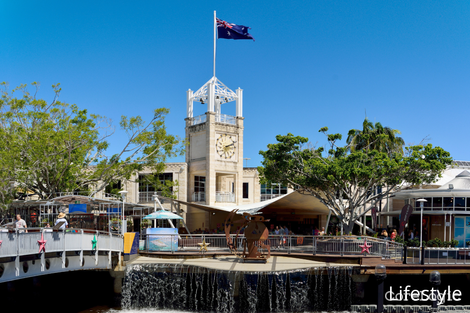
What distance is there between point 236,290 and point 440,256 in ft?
34.2

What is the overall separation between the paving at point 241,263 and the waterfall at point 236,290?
294mm

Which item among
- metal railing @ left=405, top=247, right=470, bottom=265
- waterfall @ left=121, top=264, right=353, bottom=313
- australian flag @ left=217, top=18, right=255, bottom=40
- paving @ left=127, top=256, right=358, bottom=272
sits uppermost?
australian flag @ left=217, top=18, right=255, bottom=40

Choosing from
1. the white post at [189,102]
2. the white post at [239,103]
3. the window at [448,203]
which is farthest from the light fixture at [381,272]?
the white post at [189,102]

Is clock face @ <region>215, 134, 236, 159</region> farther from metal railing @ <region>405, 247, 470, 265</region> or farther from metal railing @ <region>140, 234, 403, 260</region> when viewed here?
metal railing @ <region>405, 247, 470, 265</region>

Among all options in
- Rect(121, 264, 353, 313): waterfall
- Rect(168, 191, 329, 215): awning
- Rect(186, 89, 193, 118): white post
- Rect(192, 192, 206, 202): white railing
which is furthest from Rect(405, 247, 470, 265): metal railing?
Rect(186, 89, 193, 118): white post

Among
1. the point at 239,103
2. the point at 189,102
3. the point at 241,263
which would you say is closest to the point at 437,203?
the point at 241,263

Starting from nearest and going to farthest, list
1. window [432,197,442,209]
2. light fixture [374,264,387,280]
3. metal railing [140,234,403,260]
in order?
light fixture [374,264,387,280] → metal railing [140,234,403,260] → window [432,197,442,209]

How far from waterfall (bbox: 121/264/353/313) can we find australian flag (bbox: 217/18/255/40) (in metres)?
26.3

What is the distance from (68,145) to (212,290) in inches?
619

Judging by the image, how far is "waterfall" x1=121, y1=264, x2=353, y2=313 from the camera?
23.5 meters

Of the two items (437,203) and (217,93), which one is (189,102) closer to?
(217,93)

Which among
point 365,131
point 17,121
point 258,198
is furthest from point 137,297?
point 365,131

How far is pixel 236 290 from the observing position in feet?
76.9

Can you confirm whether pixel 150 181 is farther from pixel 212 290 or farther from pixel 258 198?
pixel 212 290
